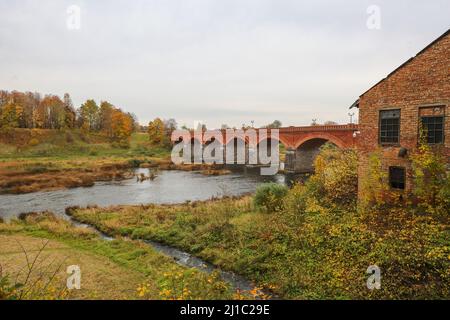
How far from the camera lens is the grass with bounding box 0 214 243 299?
10117 millimetres

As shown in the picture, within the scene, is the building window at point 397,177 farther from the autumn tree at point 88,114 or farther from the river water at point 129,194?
the autumn tree at point 88,114

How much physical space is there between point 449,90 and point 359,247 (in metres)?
8.36

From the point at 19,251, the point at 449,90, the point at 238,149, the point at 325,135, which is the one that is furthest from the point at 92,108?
the point at 449,90

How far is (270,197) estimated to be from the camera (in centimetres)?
1933

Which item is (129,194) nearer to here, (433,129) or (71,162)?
(433,129)

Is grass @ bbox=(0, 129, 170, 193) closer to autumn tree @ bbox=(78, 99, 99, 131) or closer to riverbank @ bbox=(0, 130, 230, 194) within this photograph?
riverbank @ bbox=(0, 130, 230, 194)

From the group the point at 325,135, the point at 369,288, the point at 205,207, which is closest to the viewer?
the point at 369,288

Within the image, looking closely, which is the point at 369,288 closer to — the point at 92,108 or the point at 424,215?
the point at 424,215

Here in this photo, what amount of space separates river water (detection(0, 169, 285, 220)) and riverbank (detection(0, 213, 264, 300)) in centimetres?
724

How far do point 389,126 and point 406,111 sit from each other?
3.75ft

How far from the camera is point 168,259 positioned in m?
14.1

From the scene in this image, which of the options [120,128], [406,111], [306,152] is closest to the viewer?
[406,111]

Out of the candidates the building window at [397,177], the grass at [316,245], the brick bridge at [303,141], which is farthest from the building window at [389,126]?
the brick bridge at [303,141]

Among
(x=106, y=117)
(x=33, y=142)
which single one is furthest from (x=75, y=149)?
(x=106, y=117)
